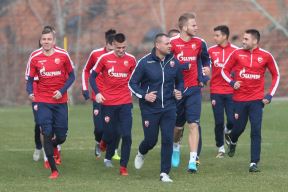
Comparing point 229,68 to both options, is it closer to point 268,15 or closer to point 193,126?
point 193,126

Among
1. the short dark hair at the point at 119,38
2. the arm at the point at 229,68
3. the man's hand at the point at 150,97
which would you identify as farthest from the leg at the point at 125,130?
the arm at the point at 229,68

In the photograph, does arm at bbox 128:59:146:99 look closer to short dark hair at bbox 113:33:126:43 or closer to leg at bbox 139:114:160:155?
leg at bbox 139:114:160:155

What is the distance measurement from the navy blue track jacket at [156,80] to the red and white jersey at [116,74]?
43.4 inches

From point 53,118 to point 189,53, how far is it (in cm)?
230

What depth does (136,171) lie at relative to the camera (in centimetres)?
1384

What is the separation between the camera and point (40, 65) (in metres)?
13.6

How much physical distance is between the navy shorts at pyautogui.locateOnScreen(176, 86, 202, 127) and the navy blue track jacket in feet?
3.28

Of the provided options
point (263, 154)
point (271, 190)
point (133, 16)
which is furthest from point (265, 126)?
point (133, 16)

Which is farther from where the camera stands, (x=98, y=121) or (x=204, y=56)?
(x=98, y=121)

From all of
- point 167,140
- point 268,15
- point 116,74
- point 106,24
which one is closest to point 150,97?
point 167,140

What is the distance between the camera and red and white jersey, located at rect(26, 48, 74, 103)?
13.6 m

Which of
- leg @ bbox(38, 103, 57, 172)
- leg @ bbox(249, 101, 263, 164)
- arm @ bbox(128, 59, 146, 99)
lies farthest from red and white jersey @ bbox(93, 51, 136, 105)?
leg @ bbox(249, 101, 263, 164)

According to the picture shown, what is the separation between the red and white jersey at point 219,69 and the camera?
51.8 feet

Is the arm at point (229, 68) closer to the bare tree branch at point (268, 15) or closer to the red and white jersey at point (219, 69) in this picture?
the red and white jersey at point (219, 69)
